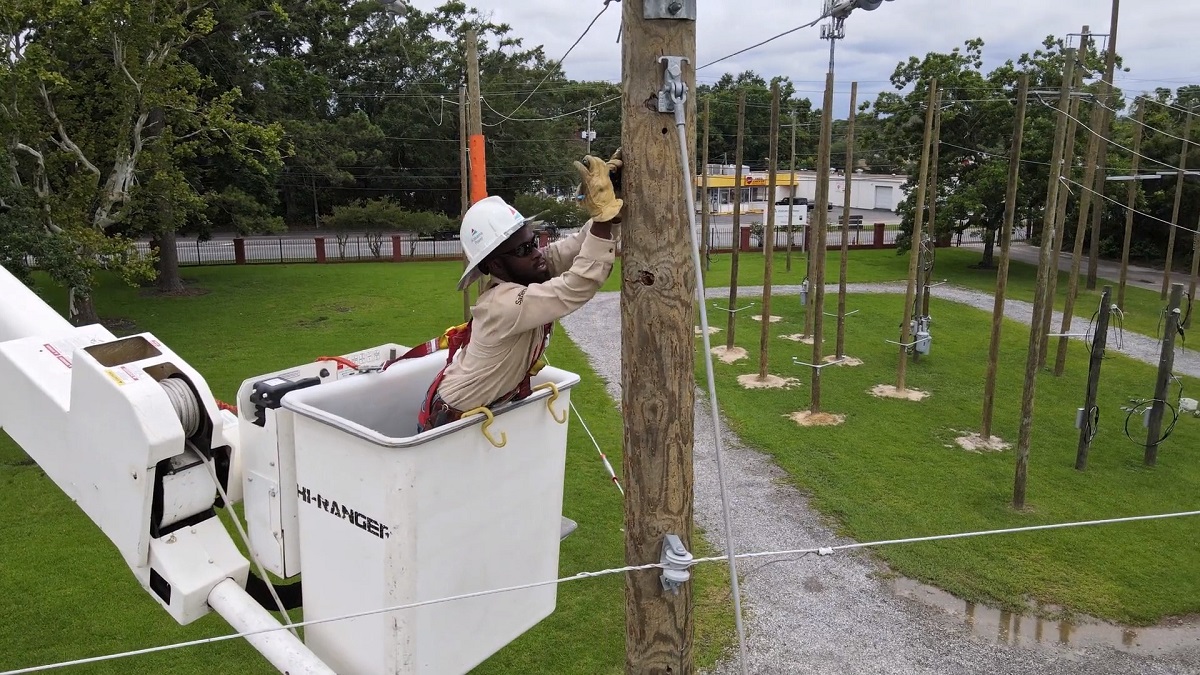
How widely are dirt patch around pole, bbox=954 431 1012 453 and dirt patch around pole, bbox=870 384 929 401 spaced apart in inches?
60.7

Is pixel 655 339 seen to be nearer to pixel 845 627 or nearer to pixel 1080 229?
pixel 845 627

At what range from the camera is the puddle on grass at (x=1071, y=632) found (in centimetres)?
579

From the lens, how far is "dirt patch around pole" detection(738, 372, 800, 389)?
38.9 feet

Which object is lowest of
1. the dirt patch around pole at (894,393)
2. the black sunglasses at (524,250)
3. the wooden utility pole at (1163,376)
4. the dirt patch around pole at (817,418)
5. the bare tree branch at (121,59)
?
the dirt patch around pole at (817,418)

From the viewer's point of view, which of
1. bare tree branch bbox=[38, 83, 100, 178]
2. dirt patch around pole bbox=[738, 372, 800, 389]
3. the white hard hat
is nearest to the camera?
the white hard hat

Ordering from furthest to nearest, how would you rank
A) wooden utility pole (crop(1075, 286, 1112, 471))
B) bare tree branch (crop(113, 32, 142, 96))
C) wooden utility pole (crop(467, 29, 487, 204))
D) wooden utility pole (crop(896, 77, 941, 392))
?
1. bare tree branch (crop(113, 32, 142, 96))
2. wooden utility pole (crop(896, 77, 941, 392))
3. wooden utility pole (crop(1075, 286, 1112, 471))
4. wooden utility pole (crop(467, 29, 487, 204))

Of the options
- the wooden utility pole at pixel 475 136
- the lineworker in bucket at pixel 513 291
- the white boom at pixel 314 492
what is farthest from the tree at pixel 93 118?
the lineworker in bucket at pixel 513 291

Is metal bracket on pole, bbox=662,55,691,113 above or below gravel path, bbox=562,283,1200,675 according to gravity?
above

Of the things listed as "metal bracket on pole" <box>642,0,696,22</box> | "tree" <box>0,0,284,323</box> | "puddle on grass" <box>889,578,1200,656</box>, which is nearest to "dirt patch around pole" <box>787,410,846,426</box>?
"puddle on grass" <box>889,578,1200,656</box>

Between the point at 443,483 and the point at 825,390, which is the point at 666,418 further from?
the point at 825,390

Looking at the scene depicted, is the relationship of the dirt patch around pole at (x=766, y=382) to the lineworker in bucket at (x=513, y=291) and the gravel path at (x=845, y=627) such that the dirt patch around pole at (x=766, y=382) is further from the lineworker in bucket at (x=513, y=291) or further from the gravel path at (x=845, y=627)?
the lineworker in bucket at (x=513, y=291)

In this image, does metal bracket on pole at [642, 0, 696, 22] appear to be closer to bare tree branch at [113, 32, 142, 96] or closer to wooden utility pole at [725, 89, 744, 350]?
wooden utility pole at [725, 89, 744, 350]

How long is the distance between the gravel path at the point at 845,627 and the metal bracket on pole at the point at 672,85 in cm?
417

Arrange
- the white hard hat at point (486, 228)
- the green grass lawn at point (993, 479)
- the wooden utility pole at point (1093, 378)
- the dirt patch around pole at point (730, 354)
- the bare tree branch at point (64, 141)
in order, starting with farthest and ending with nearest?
the dirt patch around pole at point (730, 354)
the bare tree branch at point (64, 141)
the wooden utility pole at point (1093, 378)
the green grass lawn at point (993, 479)
the white hard hat at point (486, 228)
